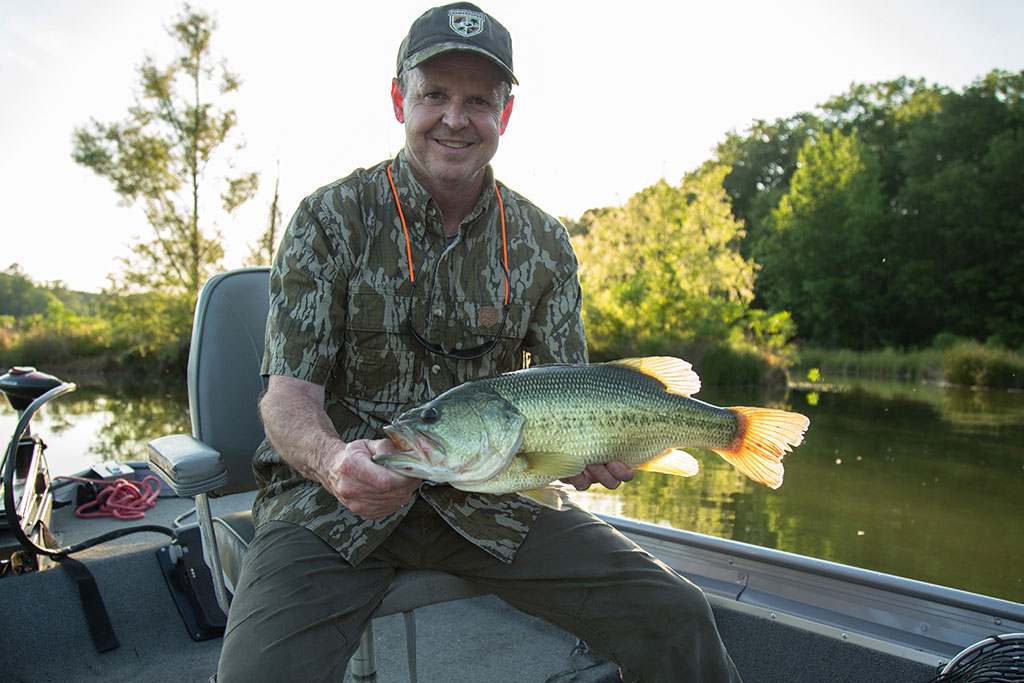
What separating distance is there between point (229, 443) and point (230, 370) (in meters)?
0.27

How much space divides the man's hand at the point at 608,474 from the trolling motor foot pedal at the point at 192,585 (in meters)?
2.01

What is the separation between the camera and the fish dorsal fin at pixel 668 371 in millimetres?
2156

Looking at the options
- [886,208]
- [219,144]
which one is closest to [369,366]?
[219,144]

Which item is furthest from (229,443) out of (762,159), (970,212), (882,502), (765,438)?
(762,159)

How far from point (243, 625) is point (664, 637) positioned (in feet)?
3.72

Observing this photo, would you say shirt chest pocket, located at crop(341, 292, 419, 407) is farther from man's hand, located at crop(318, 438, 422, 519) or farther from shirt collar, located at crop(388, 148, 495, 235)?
man's hand, located at crop(318, 438, 422, 519)

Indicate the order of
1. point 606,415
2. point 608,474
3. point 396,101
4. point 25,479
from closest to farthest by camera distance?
point 606,415
point 608,474
point 396,101
point 25,479

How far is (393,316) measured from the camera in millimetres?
2338

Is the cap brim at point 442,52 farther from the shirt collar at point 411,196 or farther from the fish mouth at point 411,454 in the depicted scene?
the fish mouth at point 411,454

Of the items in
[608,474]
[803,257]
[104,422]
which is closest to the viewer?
[608,474]

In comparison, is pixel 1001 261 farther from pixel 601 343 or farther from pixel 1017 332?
pixel 601 343

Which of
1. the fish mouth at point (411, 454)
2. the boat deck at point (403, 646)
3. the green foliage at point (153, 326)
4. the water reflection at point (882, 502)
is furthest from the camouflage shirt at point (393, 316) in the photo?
the green foliage at point (153, 326)

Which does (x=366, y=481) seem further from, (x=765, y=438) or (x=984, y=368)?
(x=984, y=368)

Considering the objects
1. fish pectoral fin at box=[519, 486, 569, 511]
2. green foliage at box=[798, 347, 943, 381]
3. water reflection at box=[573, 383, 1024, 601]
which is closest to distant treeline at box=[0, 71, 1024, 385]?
green foliage at box=[798, 347, 943, 381]
